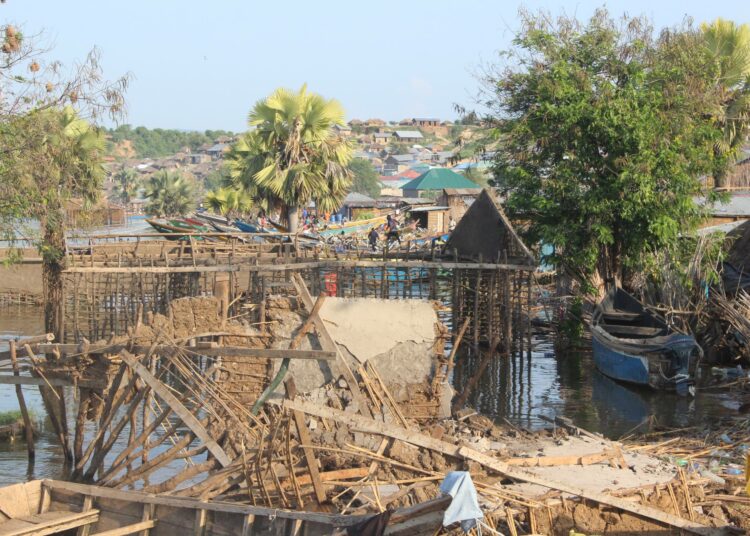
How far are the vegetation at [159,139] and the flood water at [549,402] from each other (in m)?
136

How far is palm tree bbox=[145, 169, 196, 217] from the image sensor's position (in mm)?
57562

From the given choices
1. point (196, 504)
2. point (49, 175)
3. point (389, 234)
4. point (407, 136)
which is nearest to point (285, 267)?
point (49, 175)

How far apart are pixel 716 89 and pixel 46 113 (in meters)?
15.7

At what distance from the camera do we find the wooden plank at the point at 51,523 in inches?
384

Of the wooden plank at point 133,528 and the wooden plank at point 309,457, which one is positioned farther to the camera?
the wooden plank at point 133,528

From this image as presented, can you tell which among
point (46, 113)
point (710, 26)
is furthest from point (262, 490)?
point (710, 26)

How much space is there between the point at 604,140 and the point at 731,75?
5.86 metres

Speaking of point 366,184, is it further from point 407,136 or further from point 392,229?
point 407,136

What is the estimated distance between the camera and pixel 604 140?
22.0 m

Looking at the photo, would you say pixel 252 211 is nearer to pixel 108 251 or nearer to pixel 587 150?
pixel 108 251

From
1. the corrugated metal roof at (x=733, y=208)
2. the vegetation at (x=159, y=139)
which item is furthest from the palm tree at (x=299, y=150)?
the vegetation at (x=159, y=139)

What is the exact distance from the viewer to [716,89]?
2430cm

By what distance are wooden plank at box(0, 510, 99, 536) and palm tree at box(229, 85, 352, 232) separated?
1930 cm

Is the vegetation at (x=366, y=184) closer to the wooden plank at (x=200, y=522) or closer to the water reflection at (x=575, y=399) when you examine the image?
the water reflection at (x=575, y=399)
